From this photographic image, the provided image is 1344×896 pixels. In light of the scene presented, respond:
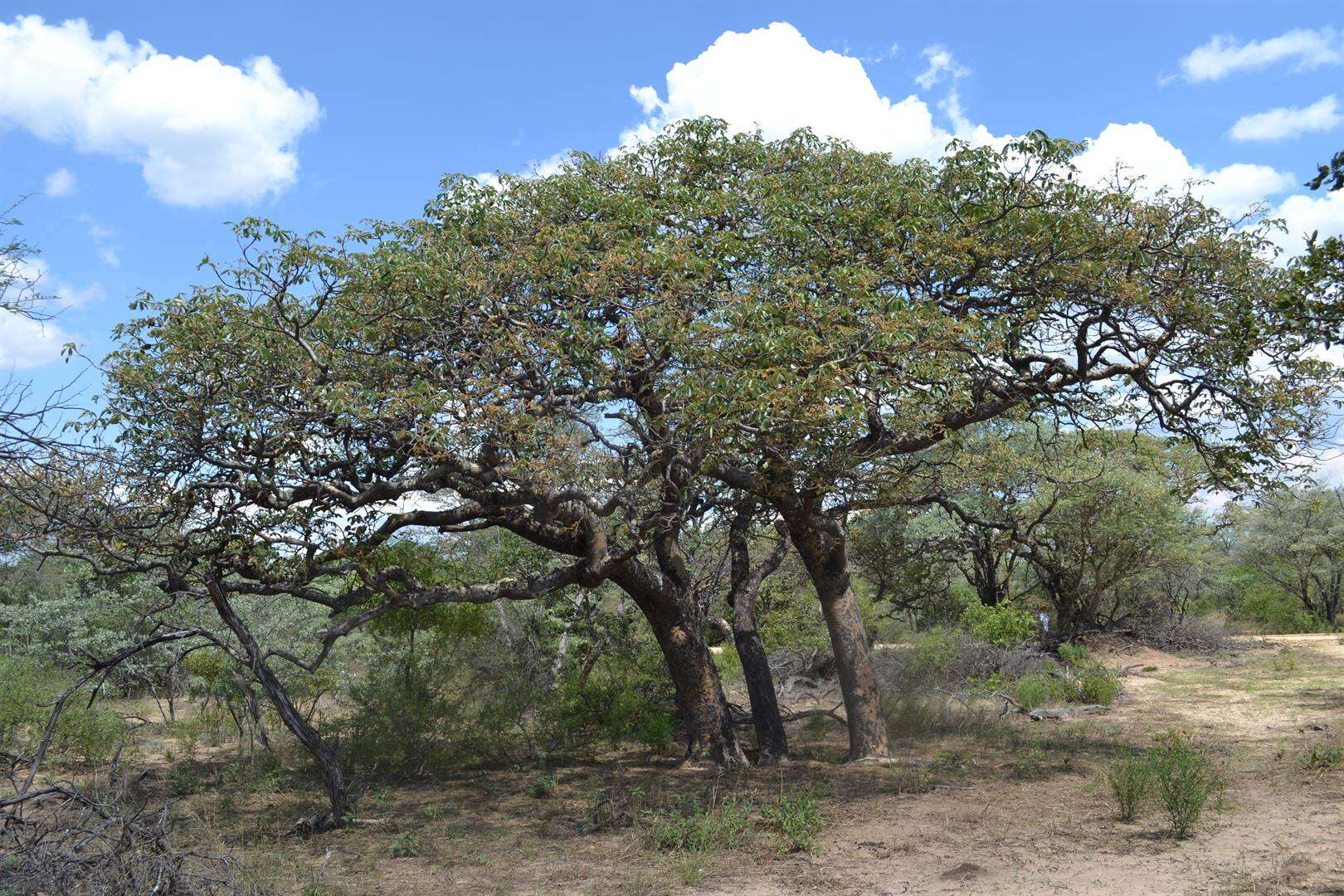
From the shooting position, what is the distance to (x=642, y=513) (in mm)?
11453

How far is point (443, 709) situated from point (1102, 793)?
7524 mm

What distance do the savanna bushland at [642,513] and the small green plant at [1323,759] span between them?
0.05 metres

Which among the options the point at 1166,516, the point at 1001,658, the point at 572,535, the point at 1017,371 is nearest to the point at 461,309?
the point at 572,535

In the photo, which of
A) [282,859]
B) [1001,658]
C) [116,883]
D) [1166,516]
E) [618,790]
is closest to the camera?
[116,883]

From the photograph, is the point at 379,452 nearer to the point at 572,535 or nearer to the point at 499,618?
the point at 572,535

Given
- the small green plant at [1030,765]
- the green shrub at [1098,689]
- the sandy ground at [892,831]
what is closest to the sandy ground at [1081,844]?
the sandy ground at [892,831]

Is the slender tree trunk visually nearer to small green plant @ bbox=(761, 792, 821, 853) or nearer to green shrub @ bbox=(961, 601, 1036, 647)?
small green plant @ bbox=(761, 792, 821, 853)

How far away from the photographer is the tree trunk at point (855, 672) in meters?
11.9

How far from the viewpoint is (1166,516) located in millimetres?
21062

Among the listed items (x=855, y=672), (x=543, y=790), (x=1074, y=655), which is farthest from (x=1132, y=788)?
(x=1074, y=655)

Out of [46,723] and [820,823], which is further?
[46,723]

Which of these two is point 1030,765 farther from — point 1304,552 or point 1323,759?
point 1304,552

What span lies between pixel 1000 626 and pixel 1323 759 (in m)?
7.68

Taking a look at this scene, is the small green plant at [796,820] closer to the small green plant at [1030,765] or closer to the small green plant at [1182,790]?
the small green plant at [1182,790]
